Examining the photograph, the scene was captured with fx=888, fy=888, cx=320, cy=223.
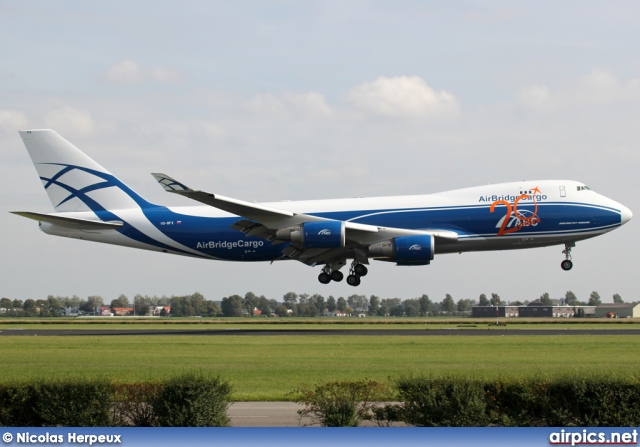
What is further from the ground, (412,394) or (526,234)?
(526,234)

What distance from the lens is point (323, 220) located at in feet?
165

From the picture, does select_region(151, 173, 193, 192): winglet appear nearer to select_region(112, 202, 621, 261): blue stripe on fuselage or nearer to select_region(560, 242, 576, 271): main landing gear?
select_region(112, 202, 621, 261): blue stripe on fuselage

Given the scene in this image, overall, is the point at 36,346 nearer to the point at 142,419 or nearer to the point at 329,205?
the point at 329,205

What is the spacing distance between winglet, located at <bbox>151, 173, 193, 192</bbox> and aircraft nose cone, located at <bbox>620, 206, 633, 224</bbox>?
2525 cm

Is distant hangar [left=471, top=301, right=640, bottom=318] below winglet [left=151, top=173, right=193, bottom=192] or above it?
below

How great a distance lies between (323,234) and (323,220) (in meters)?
1.11

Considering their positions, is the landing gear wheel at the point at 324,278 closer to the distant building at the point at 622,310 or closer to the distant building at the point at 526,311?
the distant building at the point at 526,311

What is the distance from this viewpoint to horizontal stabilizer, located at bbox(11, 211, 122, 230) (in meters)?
51.4

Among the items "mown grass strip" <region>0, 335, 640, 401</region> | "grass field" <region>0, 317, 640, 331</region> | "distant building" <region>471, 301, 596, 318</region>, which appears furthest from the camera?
"distant building" <region>471, 301, 596, 318</region>

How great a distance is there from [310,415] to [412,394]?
262cm

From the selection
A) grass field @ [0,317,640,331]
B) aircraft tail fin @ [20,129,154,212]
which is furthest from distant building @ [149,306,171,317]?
aircraft tail fin @ [20,129,154,212]

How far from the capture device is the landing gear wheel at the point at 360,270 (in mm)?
54188

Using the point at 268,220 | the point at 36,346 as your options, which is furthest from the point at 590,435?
the point at 268,220

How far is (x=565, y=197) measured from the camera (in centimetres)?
5106
